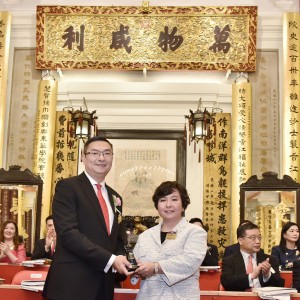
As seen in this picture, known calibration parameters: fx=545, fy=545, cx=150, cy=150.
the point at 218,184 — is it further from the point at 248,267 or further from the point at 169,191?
the point at 169,191

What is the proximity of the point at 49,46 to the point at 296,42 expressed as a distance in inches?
141

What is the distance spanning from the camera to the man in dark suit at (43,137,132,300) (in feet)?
7.88

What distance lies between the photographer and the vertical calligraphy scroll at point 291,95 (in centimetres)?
752

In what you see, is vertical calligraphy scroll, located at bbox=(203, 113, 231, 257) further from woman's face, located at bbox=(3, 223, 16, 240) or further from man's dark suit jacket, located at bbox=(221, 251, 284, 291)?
man's dark suit jacket, located at bbox=(221, 251, 284, 291)

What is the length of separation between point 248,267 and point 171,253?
61.0 inches

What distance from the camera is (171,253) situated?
2621 millimetres

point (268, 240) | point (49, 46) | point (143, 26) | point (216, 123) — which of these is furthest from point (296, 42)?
point (49, 46)

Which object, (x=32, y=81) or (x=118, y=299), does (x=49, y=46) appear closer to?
(x=32, y=81)

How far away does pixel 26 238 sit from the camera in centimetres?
731

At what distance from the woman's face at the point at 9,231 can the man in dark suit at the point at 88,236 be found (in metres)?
3.66

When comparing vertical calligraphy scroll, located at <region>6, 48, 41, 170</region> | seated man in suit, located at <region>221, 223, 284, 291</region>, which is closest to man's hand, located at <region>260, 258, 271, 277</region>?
seated man in suit, located at <region>221, 223, 284, 291</region>

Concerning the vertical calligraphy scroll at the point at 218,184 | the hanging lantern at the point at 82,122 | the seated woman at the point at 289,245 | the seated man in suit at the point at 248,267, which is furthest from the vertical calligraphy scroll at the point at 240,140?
the seated man in suit at the point at 248,267

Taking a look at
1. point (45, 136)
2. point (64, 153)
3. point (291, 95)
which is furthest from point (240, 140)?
point (45, 136)

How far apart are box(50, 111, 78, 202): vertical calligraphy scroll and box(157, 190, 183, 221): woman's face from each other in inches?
209
